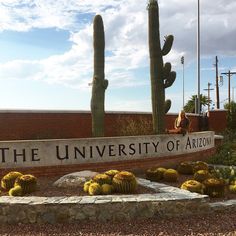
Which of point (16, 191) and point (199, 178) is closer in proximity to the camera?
point (16, 191)

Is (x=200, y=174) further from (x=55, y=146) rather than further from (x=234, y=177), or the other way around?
(x=55, y=146)

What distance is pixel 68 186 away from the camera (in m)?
8.19

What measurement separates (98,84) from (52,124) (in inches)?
122

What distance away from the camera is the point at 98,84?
1379 centimetres

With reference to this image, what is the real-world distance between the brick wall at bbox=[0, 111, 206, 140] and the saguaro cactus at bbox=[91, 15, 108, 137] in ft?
7.32

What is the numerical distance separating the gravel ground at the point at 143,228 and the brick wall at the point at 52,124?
8.46m

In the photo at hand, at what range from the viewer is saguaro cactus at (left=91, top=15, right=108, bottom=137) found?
1377 cm

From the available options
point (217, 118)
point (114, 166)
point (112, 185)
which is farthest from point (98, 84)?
point (217, 118)

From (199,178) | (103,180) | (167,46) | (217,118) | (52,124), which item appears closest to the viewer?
(103,180)

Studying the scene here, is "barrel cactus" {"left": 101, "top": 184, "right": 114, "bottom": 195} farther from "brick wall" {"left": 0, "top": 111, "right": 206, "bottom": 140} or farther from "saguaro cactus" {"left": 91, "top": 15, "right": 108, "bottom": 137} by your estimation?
"brick wall" {"left": 0, "top": 111, "right": 206, "bottom": 140}

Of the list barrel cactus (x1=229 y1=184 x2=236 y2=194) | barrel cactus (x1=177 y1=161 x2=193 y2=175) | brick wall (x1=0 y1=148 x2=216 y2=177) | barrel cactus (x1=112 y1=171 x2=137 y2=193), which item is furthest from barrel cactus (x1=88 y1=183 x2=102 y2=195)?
barrel cactus (x1=177 y1=161 x2=193 y2=175)

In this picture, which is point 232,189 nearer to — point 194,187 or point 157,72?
point 194,187

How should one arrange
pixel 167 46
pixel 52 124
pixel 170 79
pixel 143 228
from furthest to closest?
pixel 52 124 → pixel 167 46 → pixel 170 79 → pixel 143 228

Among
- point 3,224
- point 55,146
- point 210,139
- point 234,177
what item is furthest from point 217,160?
point 3,224
